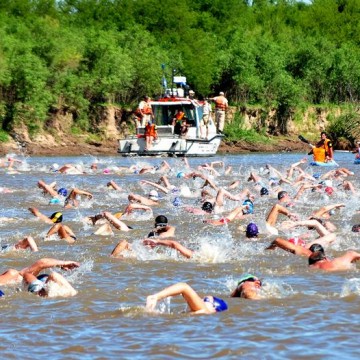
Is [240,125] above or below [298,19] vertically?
below

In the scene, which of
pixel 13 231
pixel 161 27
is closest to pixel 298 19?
pixel 161 27

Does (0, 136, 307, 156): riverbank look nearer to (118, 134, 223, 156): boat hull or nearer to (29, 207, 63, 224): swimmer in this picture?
→ (118, 134, 223, 156): boat hull

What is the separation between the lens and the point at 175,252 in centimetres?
1394

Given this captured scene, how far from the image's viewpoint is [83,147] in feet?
164

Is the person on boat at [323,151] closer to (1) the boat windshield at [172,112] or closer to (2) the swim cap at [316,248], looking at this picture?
(1) the boat windshield at [172,112]

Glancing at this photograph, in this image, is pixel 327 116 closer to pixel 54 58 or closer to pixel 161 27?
pixel 161 27

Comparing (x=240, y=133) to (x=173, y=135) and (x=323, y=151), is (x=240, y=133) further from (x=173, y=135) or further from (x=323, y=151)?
(x=323, y=151)

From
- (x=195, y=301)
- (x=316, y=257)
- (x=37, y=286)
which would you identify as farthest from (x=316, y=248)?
(x=37, y=286)

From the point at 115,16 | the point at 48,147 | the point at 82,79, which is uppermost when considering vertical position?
the point at 115,16

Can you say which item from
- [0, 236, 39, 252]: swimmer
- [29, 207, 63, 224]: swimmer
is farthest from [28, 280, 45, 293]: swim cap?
[29, 207, 63, 224]: swimmer

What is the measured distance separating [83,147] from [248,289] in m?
40.0

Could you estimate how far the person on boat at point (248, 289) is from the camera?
10.6 metres

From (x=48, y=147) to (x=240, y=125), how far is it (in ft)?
49.9

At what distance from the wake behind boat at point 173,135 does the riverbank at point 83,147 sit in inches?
271
